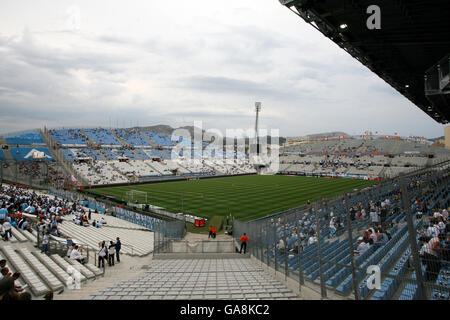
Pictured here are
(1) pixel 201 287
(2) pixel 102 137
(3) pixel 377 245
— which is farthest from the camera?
(2) pixel 102 137

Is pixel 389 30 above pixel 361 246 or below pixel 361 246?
above

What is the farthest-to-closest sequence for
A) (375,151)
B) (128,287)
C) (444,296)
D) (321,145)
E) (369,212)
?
(321,145) < (375,151) < (128,287) < (369,212) < (444,296)

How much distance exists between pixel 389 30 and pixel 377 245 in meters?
6.97

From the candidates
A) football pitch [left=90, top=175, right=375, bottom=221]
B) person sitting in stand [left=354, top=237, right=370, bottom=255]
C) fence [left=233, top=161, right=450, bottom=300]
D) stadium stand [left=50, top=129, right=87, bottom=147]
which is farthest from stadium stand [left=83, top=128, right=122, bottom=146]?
person sitting in stand [left=354, top=237, right=370, bottom=255]

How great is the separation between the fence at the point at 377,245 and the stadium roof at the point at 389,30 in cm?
435

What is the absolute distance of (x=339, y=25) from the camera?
8586 millimetres

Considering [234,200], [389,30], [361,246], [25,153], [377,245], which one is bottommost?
[234,200]

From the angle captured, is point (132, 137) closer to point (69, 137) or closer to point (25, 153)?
point (69, 137)

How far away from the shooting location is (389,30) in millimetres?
8961

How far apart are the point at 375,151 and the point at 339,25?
84065 millimetres

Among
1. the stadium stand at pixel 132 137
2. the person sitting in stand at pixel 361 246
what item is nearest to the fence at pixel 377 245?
the person sitting in stand at pixel 361 246

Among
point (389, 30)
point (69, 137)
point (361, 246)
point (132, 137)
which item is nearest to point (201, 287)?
point (361, 246)
